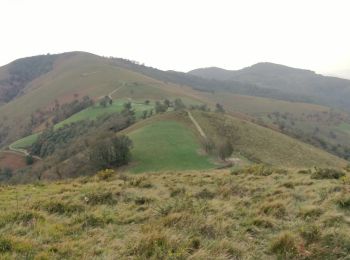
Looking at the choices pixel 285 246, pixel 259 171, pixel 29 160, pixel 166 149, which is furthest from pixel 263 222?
pixel 29 160

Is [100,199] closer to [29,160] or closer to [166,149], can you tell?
[166,149]

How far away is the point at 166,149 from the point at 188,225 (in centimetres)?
5683

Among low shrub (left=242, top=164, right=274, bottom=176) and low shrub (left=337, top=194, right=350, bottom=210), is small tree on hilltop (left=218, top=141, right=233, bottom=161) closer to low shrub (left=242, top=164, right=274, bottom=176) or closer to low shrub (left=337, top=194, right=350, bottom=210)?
low shrub (left=242, top=164, right=274, bottom=176)

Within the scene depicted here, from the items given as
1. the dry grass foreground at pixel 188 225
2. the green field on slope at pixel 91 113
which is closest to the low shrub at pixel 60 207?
the dry grass foreground at pixel 188 225

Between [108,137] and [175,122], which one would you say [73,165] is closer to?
[108,137]

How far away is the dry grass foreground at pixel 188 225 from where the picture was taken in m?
7.59

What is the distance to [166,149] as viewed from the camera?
66062 millimetres

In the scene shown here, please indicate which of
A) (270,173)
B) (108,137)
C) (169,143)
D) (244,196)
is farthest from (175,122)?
(244,196)

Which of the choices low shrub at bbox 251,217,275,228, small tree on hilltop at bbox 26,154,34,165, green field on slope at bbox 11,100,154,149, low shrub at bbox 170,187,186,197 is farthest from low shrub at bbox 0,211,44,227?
green field on slope at bbox 11,100,154,149

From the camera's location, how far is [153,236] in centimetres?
797

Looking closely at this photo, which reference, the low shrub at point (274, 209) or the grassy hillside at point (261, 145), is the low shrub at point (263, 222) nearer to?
the low shrub at point (274, 209)

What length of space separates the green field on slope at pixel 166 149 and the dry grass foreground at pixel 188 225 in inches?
1672

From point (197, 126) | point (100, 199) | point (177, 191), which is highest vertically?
point (100, 199)

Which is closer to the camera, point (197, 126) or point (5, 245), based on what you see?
point (5, 245)
